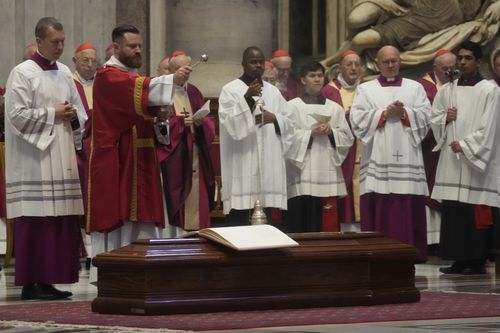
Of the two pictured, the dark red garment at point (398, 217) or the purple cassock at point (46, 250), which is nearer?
the purple cassock at point (46, 250)

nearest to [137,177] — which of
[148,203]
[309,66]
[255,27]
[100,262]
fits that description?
[148,203]

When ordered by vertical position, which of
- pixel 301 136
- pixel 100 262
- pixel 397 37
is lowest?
pixel 100 262

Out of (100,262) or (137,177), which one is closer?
(100,262)

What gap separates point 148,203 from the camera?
9312 mm

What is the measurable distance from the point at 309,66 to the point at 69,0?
3744 millimetres

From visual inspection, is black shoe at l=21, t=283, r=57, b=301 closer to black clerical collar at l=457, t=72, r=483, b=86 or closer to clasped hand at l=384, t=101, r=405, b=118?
clasped hand at l=384, t=101, r=405, b=118

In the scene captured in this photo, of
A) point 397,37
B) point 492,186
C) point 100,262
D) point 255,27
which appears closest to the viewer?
point 100,262

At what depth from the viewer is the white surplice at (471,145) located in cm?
1200

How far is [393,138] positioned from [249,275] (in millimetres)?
4739

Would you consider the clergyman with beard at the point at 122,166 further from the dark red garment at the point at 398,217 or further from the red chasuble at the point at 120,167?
the dark red garment at the point at 398,217

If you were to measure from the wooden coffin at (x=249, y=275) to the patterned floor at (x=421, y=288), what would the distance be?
28.8 inches

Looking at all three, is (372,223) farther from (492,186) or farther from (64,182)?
(64,182)

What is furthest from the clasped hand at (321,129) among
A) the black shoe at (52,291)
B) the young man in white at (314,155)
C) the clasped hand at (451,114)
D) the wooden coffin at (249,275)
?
the wooden coffin at (249,275)

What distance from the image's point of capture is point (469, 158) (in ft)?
39.3
